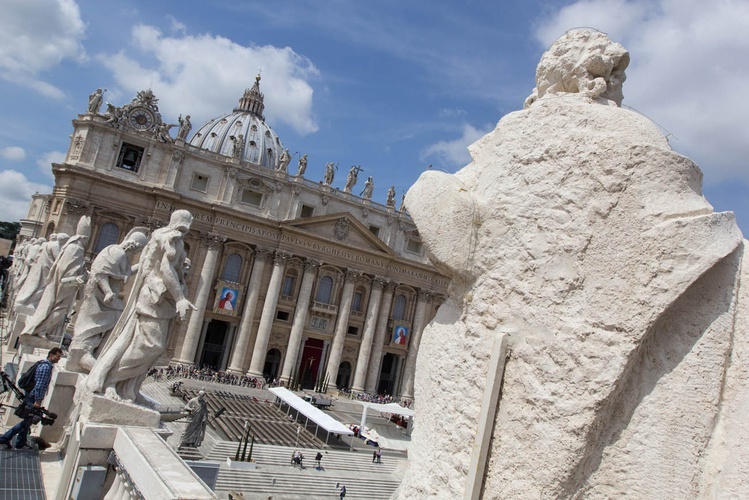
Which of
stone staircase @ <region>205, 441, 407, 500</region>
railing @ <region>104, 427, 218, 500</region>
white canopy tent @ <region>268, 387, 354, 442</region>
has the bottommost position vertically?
stone staircase @ <region>205, 441, 407, 500</region>

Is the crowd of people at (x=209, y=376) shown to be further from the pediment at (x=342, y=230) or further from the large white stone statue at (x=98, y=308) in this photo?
the large white stone statue at (x=98, y=308)

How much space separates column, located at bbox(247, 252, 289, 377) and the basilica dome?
84.2 feet

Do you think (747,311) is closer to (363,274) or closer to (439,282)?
(363,274)

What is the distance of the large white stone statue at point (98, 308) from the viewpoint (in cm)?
590

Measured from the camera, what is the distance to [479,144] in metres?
2.46

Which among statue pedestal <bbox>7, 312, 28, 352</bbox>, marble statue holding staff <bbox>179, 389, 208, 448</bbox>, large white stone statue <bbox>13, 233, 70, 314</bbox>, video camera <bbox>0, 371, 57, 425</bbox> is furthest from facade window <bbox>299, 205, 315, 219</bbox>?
video camera <bbox>0, 371, 57, 425</bbox>

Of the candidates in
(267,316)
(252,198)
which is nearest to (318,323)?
(267,316)

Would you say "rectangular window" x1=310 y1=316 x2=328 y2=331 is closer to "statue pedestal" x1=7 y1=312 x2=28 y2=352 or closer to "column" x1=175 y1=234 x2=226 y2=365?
"column" x1=175 y1=234 x2=226 y2=365

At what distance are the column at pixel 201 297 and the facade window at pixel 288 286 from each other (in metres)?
4.86

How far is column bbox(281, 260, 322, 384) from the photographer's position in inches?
1442

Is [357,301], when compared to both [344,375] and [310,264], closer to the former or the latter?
[310,264]

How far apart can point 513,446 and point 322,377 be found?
3672 cm

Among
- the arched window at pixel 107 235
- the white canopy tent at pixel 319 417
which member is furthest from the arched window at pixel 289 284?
the white canopy tent at pixel 319 417

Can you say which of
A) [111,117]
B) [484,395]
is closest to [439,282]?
[111,117]
